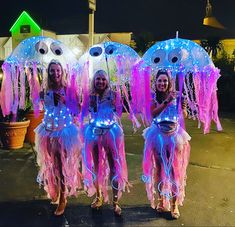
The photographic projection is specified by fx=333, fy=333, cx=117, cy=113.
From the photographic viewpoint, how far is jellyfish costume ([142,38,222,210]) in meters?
4.04

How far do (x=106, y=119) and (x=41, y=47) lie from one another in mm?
1304

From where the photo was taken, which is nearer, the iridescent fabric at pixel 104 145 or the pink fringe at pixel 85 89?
the iridescent fabric at pixel 104 145

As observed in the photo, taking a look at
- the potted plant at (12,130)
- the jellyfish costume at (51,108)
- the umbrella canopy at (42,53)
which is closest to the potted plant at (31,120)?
the potted plant at (12,130)

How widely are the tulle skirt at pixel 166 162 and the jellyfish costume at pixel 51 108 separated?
93cm

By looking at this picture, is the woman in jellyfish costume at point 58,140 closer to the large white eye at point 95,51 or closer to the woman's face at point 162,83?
the large white eye at point 95,51

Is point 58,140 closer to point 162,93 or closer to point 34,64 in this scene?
point 34,64

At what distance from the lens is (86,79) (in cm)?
449

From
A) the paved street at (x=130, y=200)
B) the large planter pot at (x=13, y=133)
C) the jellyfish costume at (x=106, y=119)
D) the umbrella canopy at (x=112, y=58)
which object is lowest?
the paved street at (x=130, y=200)

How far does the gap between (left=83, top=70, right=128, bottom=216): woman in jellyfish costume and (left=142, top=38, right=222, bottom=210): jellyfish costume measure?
37 centimetres

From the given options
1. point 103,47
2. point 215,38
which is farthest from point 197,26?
point 103,47

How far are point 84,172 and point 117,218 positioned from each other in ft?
2.38

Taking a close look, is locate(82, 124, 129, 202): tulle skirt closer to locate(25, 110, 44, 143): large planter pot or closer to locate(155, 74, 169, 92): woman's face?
locate(155, 74, 169, 92): woman's face

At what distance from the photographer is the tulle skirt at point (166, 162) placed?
4.07 m

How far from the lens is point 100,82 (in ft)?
13.4
